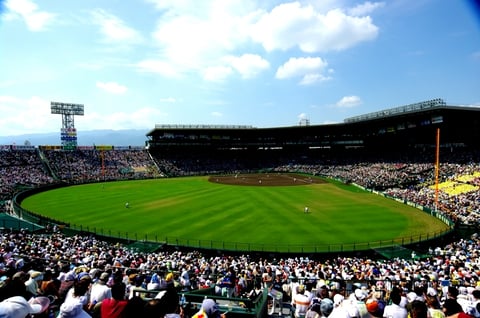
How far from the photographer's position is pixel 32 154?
2965 inches

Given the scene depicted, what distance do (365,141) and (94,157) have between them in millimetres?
73678

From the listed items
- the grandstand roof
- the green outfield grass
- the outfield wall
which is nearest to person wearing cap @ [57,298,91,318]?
the outfield wall

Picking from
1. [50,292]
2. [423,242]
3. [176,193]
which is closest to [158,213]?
[176,193]

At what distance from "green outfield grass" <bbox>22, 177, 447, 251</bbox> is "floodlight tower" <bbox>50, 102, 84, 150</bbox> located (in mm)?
39936

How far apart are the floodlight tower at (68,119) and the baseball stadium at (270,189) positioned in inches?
17.2

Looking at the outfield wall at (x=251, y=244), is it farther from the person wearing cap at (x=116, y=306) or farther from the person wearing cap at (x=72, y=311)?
the person wearing cap at (x=72, y=311)

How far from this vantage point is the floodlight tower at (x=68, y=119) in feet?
293

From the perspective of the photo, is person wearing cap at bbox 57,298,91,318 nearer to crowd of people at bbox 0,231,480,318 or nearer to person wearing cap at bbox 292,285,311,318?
crowd of people at bbox 0,231,480,318

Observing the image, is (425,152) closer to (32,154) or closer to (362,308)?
(362,308)

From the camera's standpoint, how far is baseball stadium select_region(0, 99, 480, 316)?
26688mm

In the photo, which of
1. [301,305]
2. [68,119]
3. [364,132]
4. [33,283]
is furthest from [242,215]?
[68,119]

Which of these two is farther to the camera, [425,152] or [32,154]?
[32,154]

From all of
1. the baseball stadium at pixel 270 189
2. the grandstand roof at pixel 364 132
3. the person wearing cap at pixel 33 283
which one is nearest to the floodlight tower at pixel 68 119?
the baseball stadium at pixel 270 189

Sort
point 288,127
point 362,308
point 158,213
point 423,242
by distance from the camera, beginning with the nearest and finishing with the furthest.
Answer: point 362,308
point 423,242
point 158,213
point 288,127
